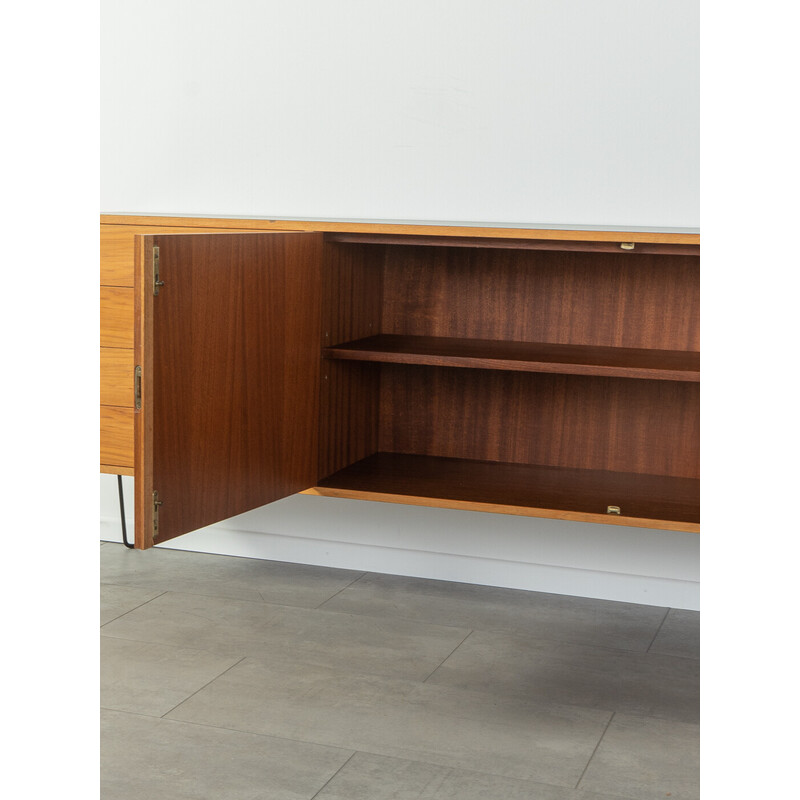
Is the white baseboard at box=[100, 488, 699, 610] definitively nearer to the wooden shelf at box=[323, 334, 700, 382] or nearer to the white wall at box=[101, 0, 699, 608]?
the white wall at box=[101, 0, 699, 608]

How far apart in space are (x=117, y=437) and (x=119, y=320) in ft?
1.03

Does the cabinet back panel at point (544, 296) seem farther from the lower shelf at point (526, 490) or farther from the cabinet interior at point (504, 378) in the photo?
the lower shelf at point (526, 490)

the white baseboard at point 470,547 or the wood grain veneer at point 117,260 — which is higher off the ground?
the wood grain veneer at point 117,260

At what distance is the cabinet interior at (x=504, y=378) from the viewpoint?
2770 millimetres

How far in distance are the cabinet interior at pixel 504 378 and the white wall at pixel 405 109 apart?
0.21m

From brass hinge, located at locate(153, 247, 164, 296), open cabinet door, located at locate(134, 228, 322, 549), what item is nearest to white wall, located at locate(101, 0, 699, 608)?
open cabinet door, located at locate(134, 228, 322, 549)

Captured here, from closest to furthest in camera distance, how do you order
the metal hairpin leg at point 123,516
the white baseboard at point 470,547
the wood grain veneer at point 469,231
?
the wood grain veneer at point 469,231, the white baseboard at point 470,547, the metal hairpin leg at point 123,516

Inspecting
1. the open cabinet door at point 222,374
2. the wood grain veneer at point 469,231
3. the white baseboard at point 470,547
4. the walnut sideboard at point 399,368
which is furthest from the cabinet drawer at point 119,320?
the white baseboard at point 470,547

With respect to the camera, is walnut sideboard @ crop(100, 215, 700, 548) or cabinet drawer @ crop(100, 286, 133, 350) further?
cabinet drawer @ crop(100, 286, 133, 350)

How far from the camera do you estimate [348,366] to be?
A: 2.94m

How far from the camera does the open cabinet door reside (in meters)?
1.96

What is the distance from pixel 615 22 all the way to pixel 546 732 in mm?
1986

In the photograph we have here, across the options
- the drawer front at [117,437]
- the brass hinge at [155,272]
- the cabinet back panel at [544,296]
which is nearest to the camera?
the brass hinge at [155,272]
